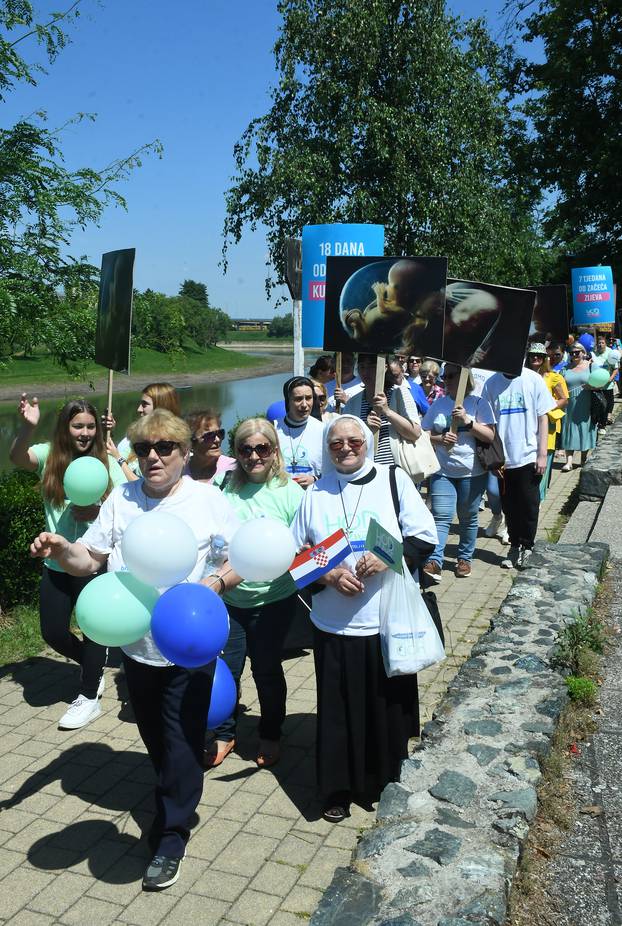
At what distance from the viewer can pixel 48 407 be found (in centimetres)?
3791

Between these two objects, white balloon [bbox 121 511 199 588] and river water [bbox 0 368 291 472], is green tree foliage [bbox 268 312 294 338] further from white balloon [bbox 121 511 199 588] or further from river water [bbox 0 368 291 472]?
white balloon [bbox 121 511 199 588]

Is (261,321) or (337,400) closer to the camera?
(337,400)

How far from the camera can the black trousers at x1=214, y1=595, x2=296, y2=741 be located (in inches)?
169

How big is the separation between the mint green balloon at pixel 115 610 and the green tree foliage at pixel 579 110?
26.1 m

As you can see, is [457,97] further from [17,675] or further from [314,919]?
[314,919]

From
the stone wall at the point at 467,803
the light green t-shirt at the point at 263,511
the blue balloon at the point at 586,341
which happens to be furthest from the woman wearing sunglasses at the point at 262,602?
the blue balloon at the point at 586,341

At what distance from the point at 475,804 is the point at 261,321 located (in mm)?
161856

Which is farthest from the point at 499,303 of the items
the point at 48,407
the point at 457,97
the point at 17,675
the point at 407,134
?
the point at 48,407

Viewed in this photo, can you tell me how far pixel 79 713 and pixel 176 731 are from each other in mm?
1682

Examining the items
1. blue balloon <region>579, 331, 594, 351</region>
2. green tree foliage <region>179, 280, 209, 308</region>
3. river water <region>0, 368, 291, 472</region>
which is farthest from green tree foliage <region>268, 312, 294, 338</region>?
blue balloon <region>579, 331, 594, 351</region>

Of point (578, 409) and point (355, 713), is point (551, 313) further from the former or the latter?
point (355, 713)

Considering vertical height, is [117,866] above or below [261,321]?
below

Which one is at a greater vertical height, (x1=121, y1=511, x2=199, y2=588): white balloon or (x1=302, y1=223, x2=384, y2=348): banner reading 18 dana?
(x1=302, y1=223, x2=384, y2=348): banner reading 18 dana

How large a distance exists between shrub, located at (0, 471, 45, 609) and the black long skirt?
11.3ft
